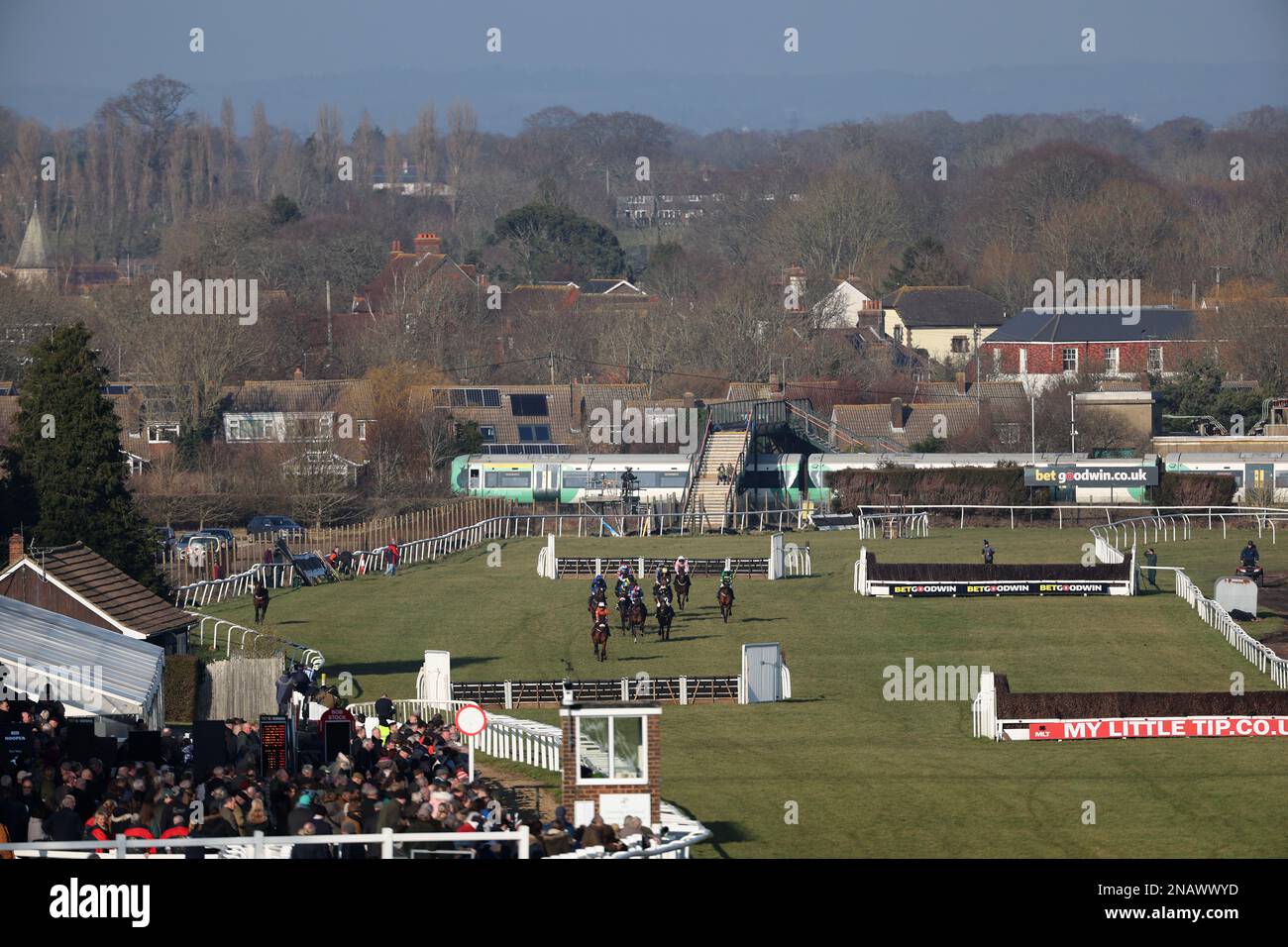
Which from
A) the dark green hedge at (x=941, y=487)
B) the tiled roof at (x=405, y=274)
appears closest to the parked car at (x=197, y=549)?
the dark green hedge at (x=941, y=487)

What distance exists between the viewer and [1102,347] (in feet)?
310

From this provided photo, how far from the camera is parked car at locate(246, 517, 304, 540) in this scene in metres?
59.5

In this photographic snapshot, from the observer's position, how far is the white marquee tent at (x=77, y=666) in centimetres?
2583

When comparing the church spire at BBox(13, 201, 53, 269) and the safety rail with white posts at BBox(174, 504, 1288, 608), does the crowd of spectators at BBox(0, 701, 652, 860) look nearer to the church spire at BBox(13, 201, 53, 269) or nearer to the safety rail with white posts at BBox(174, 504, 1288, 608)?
the safety rail with white posts at BBox(174, 504, 1288, 608)

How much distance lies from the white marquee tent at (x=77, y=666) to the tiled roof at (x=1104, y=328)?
71.2 m

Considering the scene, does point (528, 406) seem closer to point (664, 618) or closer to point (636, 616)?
point (636, 616)

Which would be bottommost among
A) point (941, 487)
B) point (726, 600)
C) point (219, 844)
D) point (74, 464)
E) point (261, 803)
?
point (726, 600)

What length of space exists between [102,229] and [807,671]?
150 meters

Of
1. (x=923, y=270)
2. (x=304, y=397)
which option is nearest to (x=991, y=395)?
(x=304, y=397)

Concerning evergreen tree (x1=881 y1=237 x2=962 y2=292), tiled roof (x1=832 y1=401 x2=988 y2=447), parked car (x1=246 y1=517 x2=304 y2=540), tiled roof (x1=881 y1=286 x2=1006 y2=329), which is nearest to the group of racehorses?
parked car (x1=246 y1=517 x2=304 y2=540)

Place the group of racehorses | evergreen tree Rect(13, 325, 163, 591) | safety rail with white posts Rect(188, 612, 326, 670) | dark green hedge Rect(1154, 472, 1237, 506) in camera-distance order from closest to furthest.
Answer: safety rail with white posts Rect(188, 612, 326, 670)
the group of racehorses
evergreen tree Rect(13, 325, 163, 591)
dark green hedge Rect(1154, 472, 1237, 506)

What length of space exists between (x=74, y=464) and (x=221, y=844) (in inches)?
1175

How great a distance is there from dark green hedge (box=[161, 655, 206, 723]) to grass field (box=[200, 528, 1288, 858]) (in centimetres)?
327
